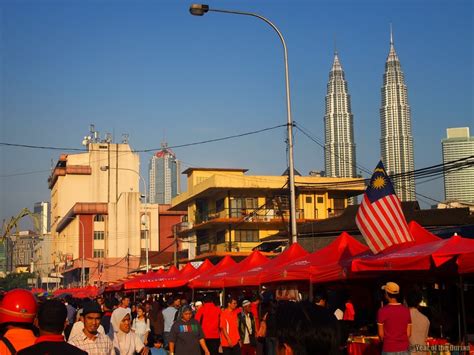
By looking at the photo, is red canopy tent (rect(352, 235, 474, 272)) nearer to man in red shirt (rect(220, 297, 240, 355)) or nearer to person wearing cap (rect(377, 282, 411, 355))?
person wearing cap (rect(377, 282, 411, 355))

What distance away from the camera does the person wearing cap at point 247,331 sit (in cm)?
1866

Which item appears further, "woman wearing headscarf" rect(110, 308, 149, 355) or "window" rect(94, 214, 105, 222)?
"window" rect(94, 214, 105, 222)

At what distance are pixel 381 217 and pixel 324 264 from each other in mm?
2029

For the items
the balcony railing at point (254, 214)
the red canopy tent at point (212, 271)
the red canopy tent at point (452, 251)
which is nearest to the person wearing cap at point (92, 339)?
the red canopy tent at point (452, 251)

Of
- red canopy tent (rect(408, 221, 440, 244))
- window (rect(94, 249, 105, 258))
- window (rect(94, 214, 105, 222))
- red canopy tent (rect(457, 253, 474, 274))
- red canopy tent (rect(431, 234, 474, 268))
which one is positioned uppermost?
window (rect(94, 214, 105, 222))

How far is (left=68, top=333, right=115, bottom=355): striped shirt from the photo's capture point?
26.7 feet

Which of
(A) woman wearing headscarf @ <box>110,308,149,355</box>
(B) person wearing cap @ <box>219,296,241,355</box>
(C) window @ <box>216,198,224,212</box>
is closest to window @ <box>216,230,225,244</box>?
(C) window @ <box>216,198,224,212</box>

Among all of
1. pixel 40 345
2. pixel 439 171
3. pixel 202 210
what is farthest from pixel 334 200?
pixel 40 345

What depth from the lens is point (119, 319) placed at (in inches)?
426

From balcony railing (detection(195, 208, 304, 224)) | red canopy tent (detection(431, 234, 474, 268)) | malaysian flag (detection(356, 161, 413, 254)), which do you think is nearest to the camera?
red canopy tent (detection(431, 234, 474, 268))

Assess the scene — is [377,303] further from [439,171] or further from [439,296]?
[439,171]

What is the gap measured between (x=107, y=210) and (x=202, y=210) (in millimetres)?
46760

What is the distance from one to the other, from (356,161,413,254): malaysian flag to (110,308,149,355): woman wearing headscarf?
5.87 meters

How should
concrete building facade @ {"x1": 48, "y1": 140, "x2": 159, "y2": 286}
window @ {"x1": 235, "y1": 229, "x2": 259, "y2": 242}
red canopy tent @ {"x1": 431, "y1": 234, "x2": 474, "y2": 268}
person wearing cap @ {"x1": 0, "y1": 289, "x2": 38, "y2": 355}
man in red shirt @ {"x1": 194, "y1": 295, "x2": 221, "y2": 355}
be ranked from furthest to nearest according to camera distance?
concrete building facade @ {"x1": 48, "y1": 140, "x2": 159, "y2": 286} < window @ {"x1": 235, "y1": 229, "x2": 259, "y2": 242} < man in red shirt @ {"x1": 194, "y1": 295, "x2": 221, "y2": 355} < red canopy tent @ {"x1": 431, "y1": 234, "x2": 474, "y2": 268} < person wearing cap @ {"x1": 0, "y1": 289, "x2": 38, "y2": 355}
